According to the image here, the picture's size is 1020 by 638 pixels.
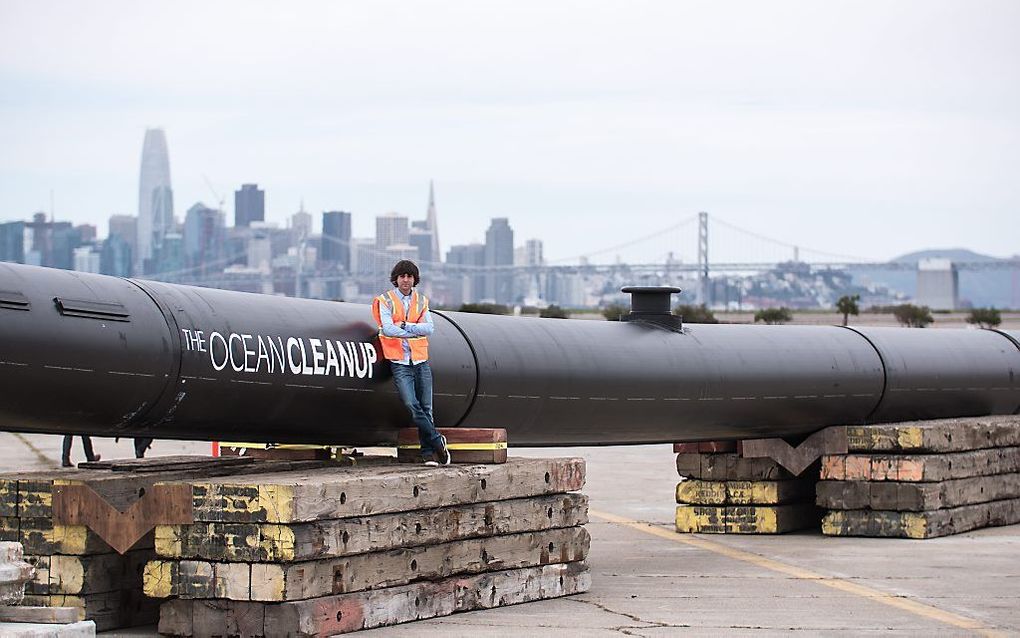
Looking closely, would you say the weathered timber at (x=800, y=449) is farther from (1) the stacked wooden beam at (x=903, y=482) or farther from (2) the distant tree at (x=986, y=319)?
(2) the distant tree at (x=986, y=319)

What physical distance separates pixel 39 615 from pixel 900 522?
26.7 ft

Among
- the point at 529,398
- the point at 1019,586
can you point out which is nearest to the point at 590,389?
the point at 529,398

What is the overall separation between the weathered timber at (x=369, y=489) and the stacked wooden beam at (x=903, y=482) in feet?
13.1

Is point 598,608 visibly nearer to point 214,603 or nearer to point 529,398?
point 529,398

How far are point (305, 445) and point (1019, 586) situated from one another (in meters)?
4.90

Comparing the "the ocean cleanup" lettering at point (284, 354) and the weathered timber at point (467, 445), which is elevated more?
the "the ocean cleanup" lettering at point (284, 354)

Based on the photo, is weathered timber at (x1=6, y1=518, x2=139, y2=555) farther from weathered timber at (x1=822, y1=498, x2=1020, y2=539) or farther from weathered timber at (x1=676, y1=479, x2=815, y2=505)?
weathered timber at (x1=822, y1=498, x2=1020, y2=539)

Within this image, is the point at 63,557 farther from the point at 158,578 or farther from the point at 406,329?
the point at 406,329

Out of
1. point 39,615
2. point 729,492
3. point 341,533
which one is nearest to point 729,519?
point 729,492

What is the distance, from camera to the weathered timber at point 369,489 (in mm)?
7844

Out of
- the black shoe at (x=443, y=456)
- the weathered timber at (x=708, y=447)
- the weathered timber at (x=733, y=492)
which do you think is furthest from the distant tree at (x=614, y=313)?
the black shoe at (x=443, y=456)

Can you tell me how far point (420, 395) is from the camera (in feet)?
31.6

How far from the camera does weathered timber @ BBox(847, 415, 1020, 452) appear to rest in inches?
519

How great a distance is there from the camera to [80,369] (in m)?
7.95
